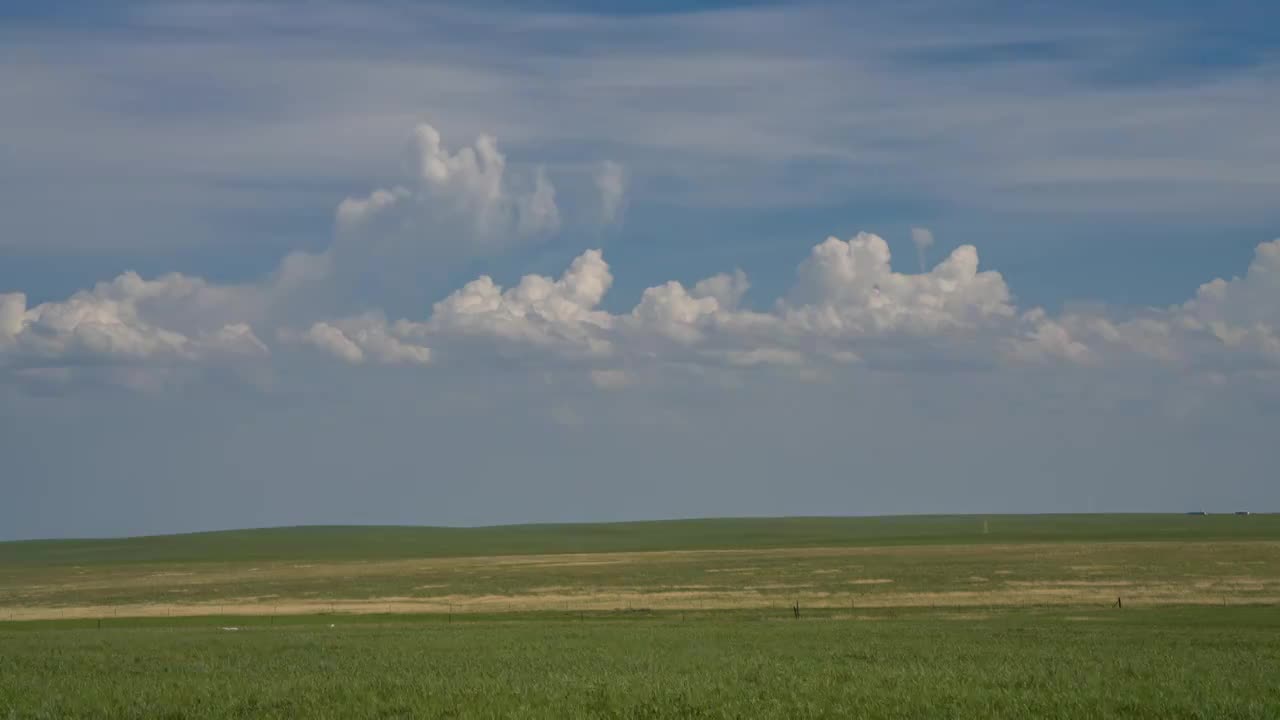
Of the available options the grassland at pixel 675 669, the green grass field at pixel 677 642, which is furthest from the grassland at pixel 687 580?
the grassland at pixel 675 669

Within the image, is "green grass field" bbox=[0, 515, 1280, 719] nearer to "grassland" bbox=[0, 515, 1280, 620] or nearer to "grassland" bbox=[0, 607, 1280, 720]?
"grassland" bbox=[0, 607, 1280, 720]

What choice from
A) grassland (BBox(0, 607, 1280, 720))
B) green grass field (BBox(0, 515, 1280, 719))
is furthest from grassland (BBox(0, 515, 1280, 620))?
grassland (BBox(0, 607, 1280, 720))

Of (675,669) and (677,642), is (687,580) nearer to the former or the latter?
(677,642)

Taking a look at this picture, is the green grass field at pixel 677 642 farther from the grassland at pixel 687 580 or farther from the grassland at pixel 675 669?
the grassland at pixel 687 580

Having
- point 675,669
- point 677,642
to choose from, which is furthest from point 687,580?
point 675,669

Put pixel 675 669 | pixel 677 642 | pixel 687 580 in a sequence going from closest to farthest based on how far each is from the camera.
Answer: pixel 675 669, pixel 677 642, pixel 687 580

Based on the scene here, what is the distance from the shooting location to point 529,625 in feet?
224

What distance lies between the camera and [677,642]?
54.5 meters

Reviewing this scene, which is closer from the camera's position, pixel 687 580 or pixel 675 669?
pixel 675 669

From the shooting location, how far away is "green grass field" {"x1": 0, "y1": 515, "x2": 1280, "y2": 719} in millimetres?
33250

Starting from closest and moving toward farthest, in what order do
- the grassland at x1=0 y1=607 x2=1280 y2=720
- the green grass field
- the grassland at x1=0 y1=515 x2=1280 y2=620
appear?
1. the grassland at x1=0 y1=607 x2=1280 y2=720
2. the green grass field
3. the grassland at x1=0 y1=515 x2=1280 y2=620

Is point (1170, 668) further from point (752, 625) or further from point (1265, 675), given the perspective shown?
point (752, 625)

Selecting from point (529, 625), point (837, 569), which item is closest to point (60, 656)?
point (529, 625)

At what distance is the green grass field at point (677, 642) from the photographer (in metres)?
33.2
